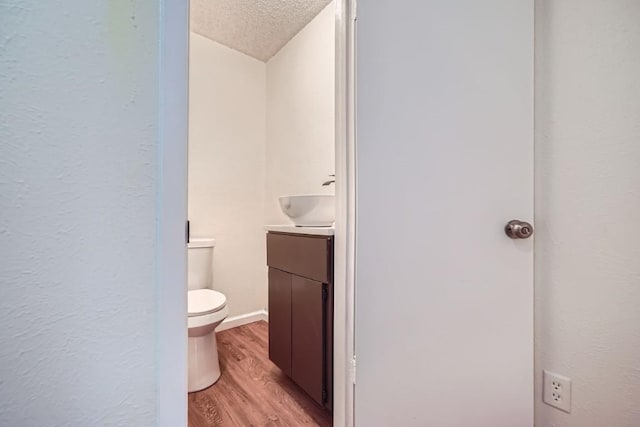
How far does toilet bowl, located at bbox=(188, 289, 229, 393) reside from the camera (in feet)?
4.42

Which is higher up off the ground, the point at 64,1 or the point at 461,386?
the point at 64,1

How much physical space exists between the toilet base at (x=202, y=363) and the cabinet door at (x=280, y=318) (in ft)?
1.07

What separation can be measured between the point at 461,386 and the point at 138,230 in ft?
3.35

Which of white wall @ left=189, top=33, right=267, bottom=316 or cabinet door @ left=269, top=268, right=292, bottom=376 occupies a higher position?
white wall @ left=189, top=33, right=267, bottom=316

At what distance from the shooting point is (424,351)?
856mm

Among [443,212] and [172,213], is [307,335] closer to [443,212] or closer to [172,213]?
[443,212]

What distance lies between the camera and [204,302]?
59.2 inches

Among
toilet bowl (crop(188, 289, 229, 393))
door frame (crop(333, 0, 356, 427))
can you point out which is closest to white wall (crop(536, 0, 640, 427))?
door frame (crop(333, 0, 356, 427))

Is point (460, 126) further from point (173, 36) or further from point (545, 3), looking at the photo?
point (173, 36)

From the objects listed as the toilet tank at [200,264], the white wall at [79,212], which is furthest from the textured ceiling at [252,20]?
the white wall at [79,212]

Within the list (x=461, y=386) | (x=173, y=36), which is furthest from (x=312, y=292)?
(x=173, y=36)

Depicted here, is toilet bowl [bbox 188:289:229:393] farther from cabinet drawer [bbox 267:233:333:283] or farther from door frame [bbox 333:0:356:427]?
door frame [bbox 333:0:356:427]

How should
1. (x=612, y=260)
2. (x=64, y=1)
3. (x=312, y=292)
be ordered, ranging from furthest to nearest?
(x=312, y=292)
(x=612, y=260)
(x=64, y=1)

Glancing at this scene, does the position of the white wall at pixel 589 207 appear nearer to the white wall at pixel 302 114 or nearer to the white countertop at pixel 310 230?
the white countertop at pixel 310 230
